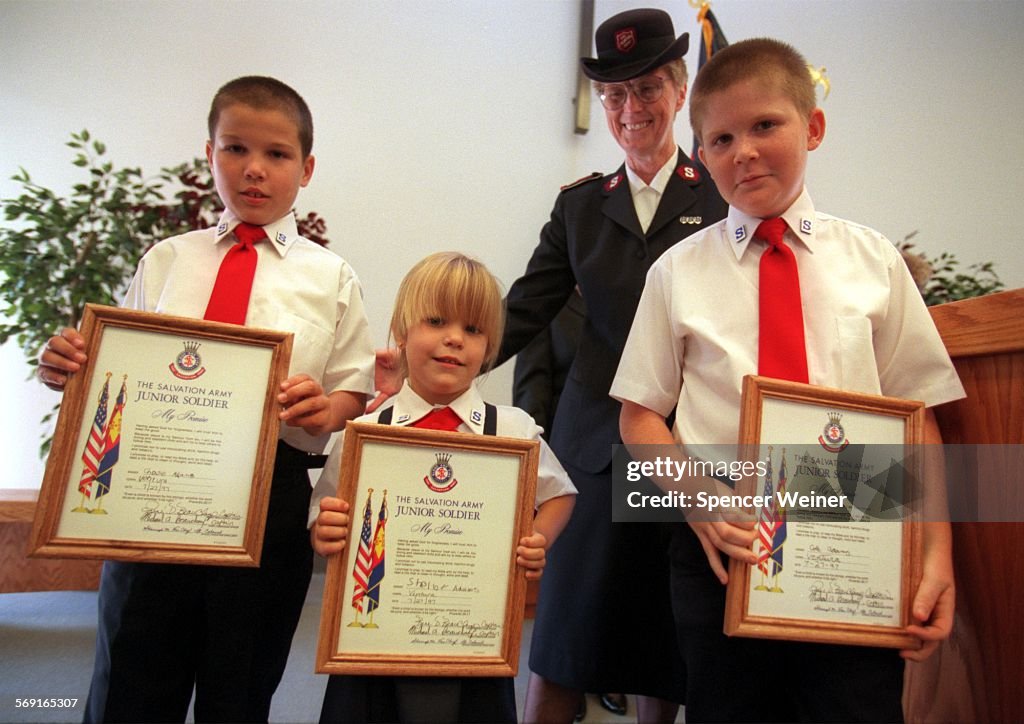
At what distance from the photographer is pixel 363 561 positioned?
3.98ft

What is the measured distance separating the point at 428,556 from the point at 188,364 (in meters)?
0.58

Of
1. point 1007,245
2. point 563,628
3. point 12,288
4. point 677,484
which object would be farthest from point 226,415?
point 1007,245

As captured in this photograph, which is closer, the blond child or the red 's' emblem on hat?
the blond child

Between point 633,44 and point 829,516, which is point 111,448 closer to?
point 829,516

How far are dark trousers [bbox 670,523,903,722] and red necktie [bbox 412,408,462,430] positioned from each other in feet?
1.76

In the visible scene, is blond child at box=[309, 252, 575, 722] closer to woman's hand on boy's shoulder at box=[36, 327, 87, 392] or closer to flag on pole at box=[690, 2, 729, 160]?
woman's hand on boy's shoulder at box=[36, 327, 87, 392]

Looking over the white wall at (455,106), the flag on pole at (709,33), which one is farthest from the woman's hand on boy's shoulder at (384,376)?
the flag on pole at (709,33)

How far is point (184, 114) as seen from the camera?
12.2 feet

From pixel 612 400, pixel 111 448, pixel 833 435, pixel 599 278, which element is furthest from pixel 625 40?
pixel 111 448

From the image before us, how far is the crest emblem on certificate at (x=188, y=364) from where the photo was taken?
130 cm

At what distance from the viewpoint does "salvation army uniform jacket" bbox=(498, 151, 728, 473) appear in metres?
1.84

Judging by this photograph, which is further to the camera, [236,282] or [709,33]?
[709,33]

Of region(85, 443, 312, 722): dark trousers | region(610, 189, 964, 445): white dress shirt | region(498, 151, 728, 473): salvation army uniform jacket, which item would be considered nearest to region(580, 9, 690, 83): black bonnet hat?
region(498, 151, 728, 473): salvation army uniform jacket

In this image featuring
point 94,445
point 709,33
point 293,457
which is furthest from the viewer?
point 709,33
